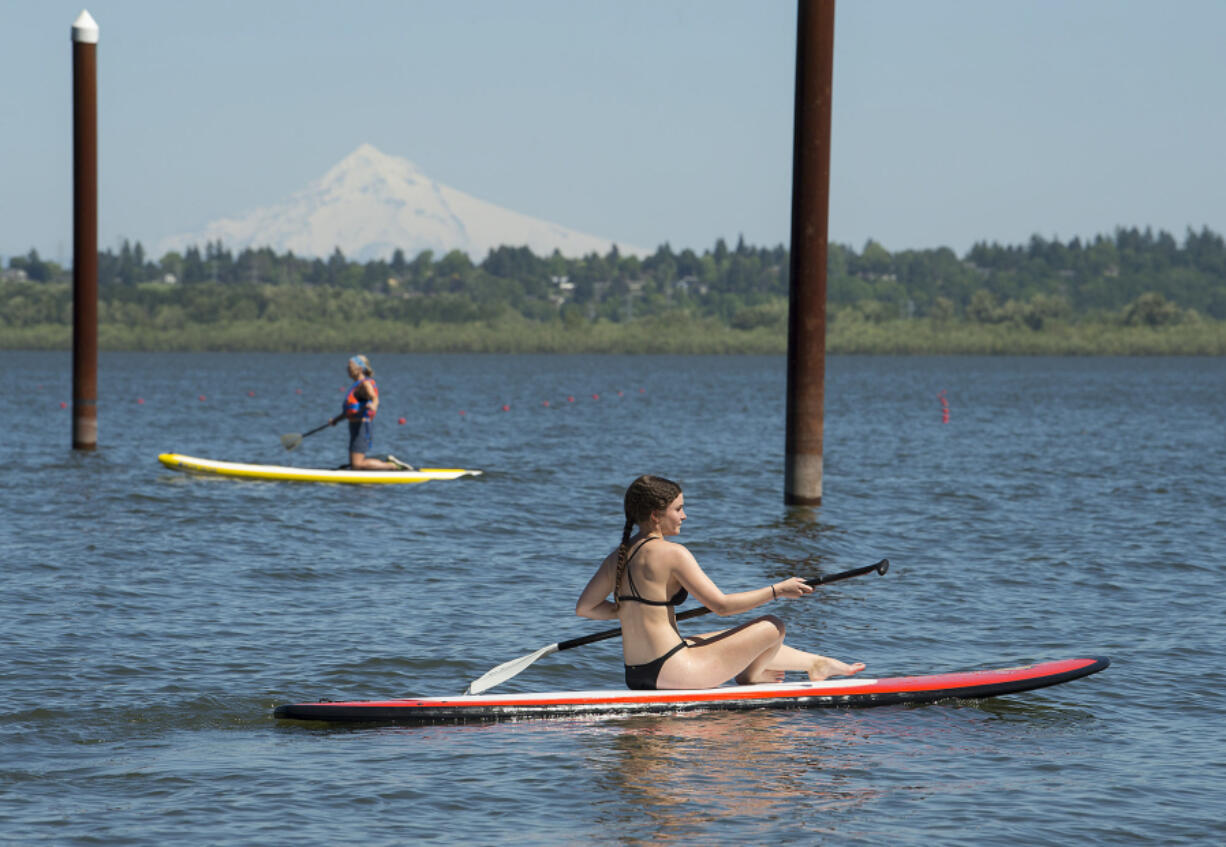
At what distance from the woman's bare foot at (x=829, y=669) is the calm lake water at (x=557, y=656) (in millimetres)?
240

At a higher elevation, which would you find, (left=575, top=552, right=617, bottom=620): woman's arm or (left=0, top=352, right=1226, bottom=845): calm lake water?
(left=575, top=552, right=617, bottom=620): woman's arm

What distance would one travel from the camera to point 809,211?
15.5 metres

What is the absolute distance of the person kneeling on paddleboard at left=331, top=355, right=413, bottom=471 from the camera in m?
20.2

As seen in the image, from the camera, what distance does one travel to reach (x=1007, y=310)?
187 m

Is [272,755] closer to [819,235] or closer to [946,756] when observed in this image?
[946,756]

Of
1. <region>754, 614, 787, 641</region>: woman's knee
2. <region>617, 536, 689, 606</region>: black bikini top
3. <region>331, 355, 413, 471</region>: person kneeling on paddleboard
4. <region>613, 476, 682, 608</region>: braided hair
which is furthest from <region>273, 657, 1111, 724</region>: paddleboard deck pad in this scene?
<region>331, 355, 413, 471</region>: person kneeling on paddleboard

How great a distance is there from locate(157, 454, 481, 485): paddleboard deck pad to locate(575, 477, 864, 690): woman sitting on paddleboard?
1351cm

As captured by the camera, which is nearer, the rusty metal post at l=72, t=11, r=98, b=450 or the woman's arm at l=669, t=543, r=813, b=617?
the woman's arm at l=669, t=543, r=813, b=617

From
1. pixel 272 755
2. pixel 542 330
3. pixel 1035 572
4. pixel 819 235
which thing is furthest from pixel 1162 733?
pixel 542 330

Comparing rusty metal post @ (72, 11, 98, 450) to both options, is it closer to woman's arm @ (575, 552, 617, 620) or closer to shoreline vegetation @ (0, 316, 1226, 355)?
woman's arm @ (575, 552, 617, 620)

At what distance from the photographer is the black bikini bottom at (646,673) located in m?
8.48

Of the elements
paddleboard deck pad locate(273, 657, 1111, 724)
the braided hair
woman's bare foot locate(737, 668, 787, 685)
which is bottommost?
paddleboard deck pad locate(273, 657, 1111, 724)

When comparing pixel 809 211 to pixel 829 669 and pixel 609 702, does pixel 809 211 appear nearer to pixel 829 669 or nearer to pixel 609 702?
pixel 829 669

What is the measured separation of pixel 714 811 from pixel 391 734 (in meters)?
2.18
